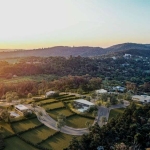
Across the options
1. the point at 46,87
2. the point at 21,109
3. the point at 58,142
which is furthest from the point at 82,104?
the point at 46,87

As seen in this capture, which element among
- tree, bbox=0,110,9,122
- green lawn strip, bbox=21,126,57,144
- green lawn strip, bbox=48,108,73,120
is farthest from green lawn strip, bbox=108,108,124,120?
tree, bbox=0,110,9,122

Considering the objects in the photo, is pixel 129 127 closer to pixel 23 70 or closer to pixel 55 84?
pixel 55 84

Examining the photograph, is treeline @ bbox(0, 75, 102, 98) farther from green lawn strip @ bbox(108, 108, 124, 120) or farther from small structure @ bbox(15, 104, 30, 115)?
green lawn strip @ bbox(108, 108, 124, 120)

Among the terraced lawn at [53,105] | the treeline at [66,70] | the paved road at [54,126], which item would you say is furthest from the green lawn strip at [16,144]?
the treeline at [66,70]

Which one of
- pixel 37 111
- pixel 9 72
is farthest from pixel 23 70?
pixel 37 111

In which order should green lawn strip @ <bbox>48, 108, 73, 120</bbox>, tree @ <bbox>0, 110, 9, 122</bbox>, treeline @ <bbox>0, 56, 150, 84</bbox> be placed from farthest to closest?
1. treeline @ <bbox>0, 56, 150, 84</bbox>
2. green lawn strip @ <bbox>48, 108, 73, 120</bbox>
3. tree @ <bbox>0, 110, 9, 122</bbox>

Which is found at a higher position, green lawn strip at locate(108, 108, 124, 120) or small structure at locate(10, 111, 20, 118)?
small structure at locate(10, 111, 20, 118)

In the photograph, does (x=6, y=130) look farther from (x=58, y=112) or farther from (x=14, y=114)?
(x=58, y=112)
